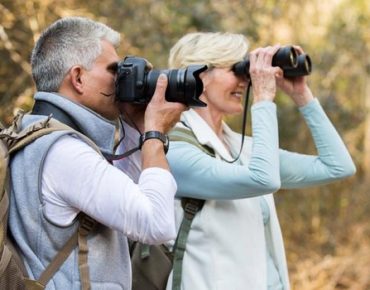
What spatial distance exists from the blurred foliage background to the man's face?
2874 mm

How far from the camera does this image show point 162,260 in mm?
2955

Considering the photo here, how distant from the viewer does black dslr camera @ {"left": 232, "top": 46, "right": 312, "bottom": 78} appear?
3.14 meters

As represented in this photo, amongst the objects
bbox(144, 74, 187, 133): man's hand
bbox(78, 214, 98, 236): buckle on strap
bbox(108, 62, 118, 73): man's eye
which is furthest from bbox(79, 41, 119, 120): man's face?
bbox(78, 214, 98, 236): buckle on strap

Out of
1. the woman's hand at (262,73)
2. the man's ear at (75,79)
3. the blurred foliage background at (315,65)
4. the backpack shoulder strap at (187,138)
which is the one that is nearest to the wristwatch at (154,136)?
the man's ear at (75,79)

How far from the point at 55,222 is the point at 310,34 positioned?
714cm

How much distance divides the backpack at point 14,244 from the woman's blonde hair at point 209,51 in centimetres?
100

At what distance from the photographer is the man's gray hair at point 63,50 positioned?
243cm

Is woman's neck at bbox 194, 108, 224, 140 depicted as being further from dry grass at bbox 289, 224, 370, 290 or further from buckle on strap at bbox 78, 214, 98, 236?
dry grass at bbox 289, 224, 370, 290

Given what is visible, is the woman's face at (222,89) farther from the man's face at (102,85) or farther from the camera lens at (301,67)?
the man's face at (102,85)

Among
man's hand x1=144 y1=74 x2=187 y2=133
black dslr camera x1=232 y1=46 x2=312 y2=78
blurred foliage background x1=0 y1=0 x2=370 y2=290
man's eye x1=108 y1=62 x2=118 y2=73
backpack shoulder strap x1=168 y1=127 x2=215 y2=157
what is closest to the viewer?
man's hand x1=144 y1=74 x2=187 y2=133

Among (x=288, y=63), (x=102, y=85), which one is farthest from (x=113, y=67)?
(x=288, y=63)

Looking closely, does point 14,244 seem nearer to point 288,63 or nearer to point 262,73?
point 262,73

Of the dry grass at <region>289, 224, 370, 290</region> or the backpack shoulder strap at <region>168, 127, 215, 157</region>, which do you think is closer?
the backpack shoulder strap at <region>168, 127, 215, 157</region>

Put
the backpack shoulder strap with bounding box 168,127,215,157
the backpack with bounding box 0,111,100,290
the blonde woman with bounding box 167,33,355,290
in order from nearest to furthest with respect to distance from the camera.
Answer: the backpack with bounding box 0,111,100,290 < the blonde woman with bounding box 167,33,355,290 < the backpack shoulder strap with bounding box 168,127,215,157
